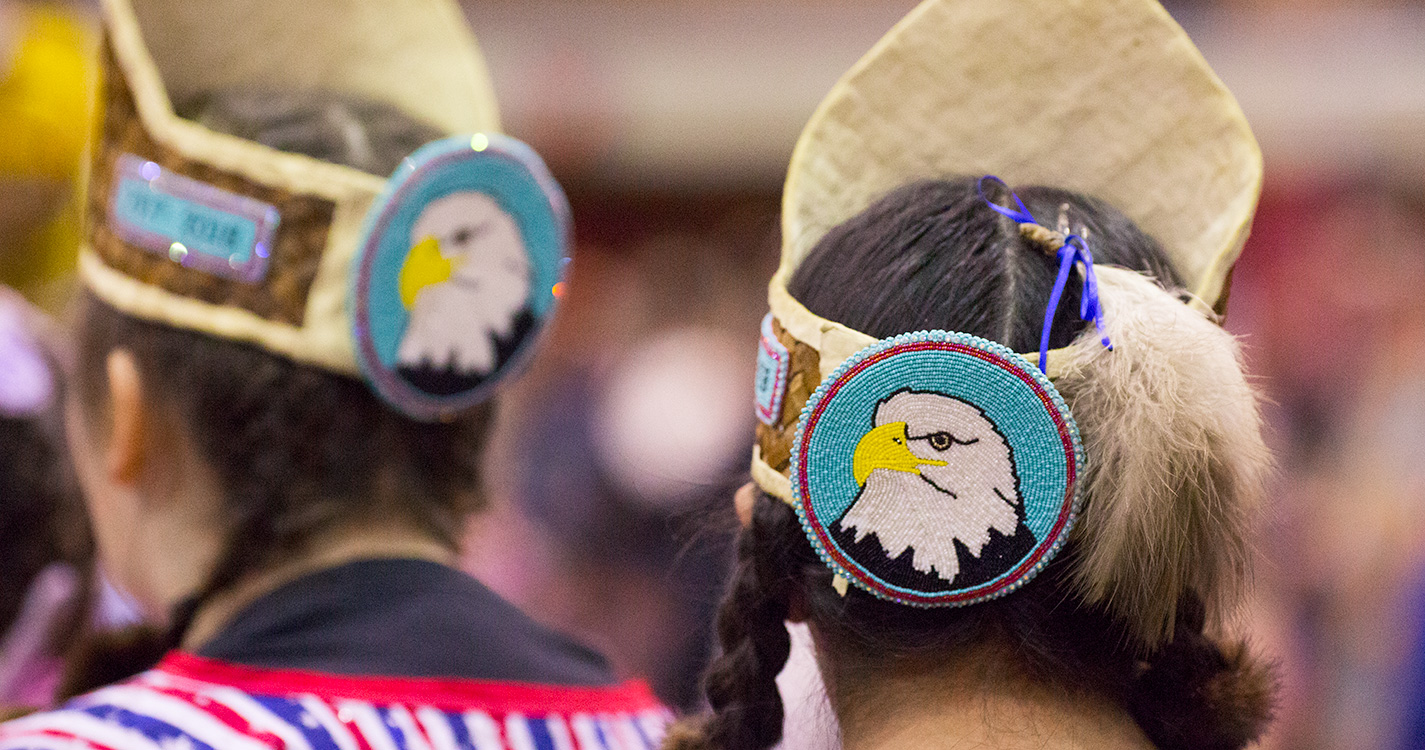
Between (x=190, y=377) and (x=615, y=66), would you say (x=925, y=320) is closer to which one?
(x=190, y=377)

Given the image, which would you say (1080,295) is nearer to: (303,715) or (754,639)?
(754,639)

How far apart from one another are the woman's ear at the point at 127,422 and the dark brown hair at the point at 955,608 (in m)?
0.84

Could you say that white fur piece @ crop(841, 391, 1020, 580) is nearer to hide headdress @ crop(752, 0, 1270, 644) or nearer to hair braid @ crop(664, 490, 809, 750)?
hide headdress @ crop(752, 0, 1270, 644)

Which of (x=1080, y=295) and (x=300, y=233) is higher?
(x=1080, y=295)

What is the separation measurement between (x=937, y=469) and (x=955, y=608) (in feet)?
0.40

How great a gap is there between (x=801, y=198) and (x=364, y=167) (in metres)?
0.64

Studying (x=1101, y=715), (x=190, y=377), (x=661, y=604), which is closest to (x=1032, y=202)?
(x=1101, y=715)

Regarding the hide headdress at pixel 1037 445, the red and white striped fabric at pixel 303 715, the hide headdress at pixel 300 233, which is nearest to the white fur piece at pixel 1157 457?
the hide headdress at pixel 1037 445

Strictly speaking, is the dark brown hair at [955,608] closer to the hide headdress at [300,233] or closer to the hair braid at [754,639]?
the hair braid at [754,639]

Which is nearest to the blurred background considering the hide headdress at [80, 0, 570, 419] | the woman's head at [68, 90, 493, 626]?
the hide headdress at [80, 0, 570, 419]

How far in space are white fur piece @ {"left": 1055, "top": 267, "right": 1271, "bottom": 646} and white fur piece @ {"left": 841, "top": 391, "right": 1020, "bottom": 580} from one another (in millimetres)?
77

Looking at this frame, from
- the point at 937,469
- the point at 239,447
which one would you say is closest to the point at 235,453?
the point at 239,447

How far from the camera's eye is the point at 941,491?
1.06 m

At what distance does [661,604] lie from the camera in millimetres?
4664
